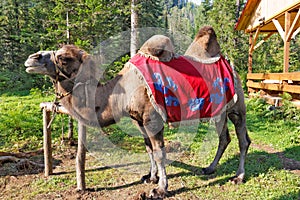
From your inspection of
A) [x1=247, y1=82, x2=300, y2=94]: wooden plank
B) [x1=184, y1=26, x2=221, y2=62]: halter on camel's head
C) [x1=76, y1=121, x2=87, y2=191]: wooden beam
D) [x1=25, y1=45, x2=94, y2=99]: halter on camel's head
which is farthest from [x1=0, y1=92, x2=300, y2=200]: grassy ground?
[x1=184, y1=26, x2=221, y2=62]: halter on camel's head

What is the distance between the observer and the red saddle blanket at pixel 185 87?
351 cm

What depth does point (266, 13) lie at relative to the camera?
1186 centimetres

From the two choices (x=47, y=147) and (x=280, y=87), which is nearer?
(x=47, y=147)

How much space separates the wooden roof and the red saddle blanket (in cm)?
654

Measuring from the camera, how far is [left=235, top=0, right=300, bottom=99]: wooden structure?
Result: 9.02 metres

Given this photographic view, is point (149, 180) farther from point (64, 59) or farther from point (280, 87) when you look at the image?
point (280, 87)

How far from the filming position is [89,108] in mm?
3371

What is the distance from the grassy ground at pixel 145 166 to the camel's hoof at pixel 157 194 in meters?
0.15

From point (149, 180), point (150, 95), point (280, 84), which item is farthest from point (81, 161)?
point (280, 84)

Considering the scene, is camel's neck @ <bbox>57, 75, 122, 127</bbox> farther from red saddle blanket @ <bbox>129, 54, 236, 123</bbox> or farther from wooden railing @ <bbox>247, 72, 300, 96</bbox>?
wooden railing @ <bbox>247, 72, 300, 96</bbox>

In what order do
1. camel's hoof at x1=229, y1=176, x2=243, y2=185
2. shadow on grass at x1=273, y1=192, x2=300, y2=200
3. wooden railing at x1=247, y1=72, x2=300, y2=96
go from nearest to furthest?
1. shadow on grass at x1=273, y1=192, x2=300, y2=200
2. camel's hoof at x1=229, y1=176, x2=243, y2=185
3. wooden railing at x1=247, y1=72, x2=300, y2=96

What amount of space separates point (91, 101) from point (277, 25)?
9661 mm

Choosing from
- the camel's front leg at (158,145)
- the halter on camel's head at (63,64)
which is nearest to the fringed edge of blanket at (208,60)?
the camel's front leg at (158,145)

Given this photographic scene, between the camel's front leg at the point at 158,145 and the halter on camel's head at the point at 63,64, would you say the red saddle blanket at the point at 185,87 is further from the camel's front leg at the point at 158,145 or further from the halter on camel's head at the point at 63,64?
the halter on camel's head at the point at 63,64
